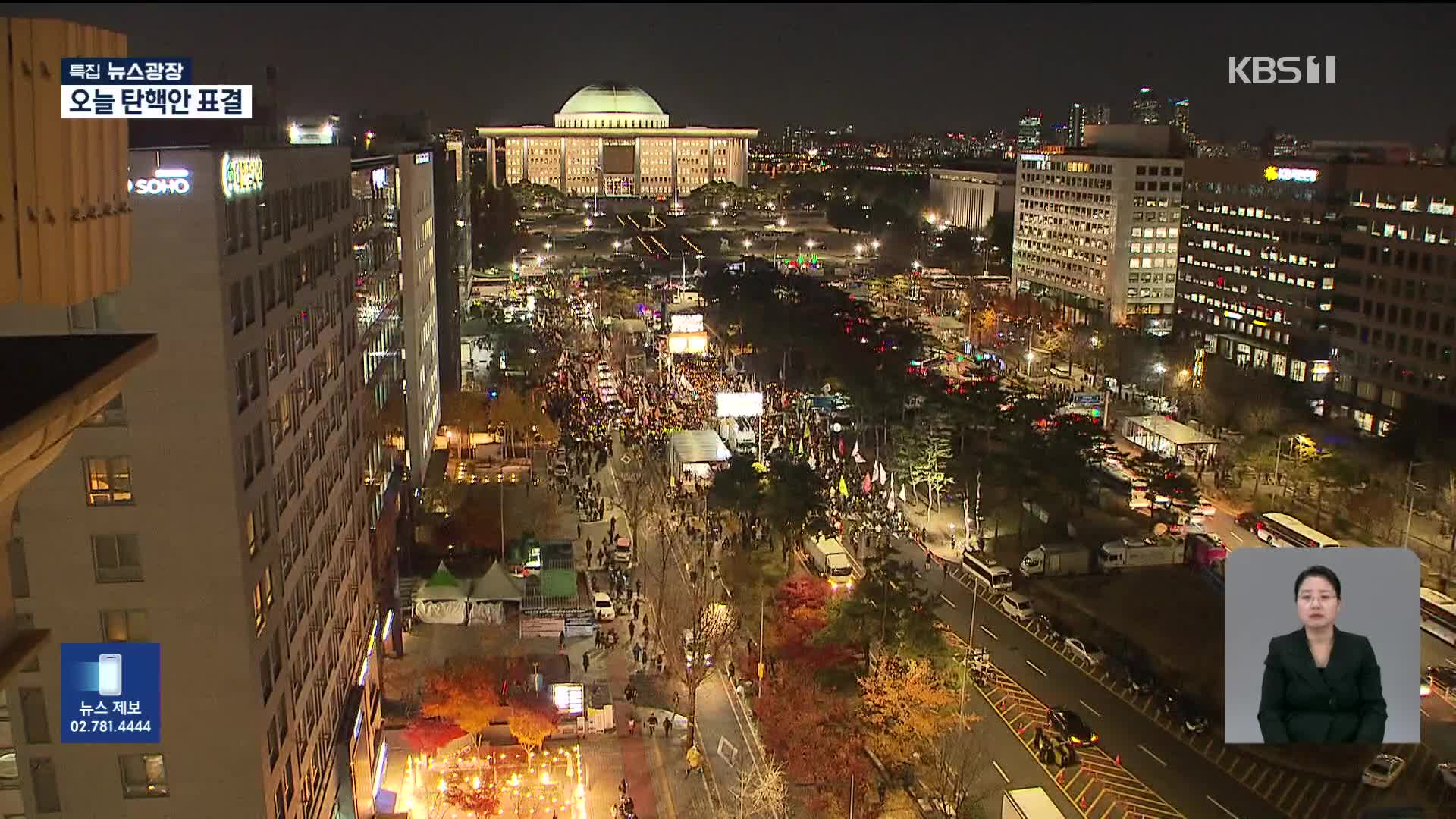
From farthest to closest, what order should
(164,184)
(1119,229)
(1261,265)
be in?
(1119,229), (1261,265), (164,184)

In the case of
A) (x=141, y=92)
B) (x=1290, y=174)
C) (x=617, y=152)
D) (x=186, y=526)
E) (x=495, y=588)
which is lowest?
(x=495, y=588)

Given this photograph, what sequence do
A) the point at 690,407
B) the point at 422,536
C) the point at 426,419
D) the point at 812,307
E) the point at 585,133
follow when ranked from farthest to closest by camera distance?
1. the point at 585,133
2. the point at 812,307
3. the point at 690,407
4. the point at 426,419
5. the point at 422,536

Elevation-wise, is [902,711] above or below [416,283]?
below

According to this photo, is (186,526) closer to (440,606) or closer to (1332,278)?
(440,606)

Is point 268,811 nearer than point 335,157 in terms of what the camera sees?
Yes

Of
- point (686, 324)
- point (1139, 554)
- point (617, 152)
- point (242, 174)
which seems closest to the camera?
point (242, 174)

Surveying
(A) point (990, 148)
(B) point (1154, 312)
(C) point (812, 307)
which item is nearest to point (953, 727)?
(C) point (812, 307)

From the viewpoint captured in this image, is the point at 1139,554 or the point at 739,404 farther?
the point at 739,404

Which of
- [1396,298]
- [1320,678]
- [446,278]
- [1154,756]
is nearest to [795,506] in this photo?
[1154,756]

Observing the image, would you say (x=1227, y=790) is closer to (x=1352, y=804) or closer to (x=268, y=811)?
(x=1352, y=804)
